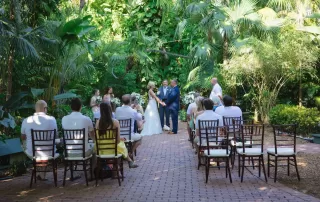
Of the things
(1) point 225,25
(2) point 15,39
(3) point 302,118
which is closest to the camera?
(2) point 15,39

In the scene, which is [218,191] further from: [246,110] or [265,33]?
[246,110]

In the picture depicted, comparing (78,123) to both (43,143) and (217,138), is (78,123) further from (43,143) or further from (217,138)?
(217,138)

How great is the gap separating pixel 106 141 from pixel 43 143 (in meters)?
1.12

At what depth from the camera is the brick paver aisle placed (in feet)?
23.1

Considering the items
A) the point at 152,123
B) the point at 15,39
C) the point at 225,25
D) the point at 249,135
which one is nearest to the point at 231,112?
the point at 249,135

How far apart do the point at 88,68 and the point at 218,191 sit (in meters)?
9.00

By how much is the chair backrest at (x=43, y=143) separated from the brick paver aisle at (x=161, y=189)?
57 cm

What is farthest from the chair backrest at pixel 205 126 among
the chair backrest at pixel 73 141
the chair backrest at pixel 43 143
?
the chair backrest at pixel 43 143

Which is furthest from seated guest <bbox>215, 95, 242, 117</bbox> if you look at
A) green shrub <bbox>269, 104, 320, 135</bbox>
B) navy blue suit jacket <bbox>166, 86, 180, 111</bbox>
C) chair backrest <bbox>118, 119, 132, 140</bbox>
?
navy blue suit jacket <bbox>166, 86, 180, 111</bbox>

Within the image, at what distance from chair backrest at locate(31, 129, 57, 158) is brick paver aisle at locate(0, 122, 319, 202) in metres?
0.57

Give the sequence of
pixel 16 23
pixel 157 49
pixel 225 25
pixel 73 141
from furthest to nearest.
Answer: pixel 157 49 < pixel 225 25 < pixel 16 23 < pixel 73 141

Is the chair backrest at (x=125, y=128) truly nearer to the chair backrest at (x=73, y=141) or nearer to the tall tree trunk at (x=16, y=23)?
the chair backrest at (x=73, y=141)

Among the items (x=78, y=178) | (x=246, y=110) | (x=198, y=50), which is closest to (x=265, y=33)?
(x=198, y=50)

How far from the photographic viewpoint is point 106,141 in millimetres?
8141
